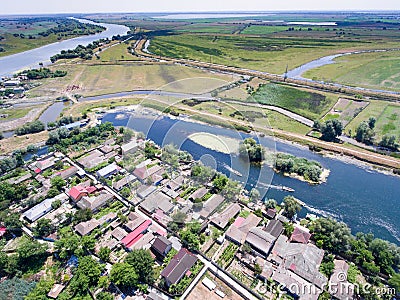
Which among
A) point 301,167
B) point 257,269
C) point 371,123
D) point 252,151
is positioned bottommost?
point 257,269

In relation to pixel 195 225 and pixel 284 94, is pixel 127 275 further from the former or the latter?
pixel 284 94

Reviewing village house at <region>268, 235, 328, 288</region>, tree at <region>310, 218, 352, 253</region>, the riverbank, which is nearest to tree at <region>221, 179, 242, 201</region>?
village house at <region>268, 235, 328, 288</region>

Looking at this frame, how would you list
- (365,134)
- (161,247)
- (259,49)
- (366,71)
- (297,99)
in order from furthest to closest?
(259,49) → (366,71) → (297,99) → (365,134) → (161,247)

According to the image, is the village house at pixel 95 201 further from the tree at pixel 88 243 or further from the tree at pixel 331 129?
the tree at pixel 331 129

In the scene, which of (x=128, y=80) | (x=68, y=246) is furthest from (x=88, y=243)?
(x=128, y=80)

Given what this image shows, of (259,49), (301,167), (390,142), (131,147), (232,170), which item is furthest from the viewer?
(259,49)

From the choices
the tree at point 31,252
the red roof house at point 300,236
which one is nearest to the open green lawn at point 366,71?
the red roof house at point 300,236

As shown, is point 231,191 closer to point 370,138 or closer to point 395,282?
point 395,282

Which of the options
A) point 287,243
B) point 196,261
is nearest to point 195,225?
point 196,261
